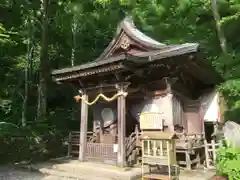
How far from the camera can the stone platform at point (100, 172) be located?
859cm

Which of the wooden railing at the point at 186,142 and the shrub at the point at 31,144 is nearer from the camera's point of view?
the wooden railing at the point at 186,142

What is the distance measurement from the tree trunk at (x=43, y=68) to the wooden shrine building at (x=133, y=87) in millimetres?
A: 5361

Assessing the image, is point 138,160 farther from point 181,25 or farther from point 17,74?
point 17,74

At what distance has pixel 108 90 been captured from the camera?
35.8 feet

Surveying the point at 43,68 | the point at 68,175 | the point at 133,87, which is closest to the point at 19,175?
the point at 68,175

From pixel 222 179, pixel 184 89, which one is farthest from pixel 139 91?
pixel 222 179

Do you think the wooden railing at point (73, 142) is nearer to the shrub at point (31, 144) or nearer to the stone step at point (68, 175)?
the shrub at point (31, 144)

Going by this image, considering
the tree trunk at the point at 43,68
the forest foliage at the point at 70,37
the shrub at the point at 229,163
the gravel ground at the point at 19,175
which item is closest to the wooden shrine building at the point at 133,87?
the gravel ground at the point at 19,175

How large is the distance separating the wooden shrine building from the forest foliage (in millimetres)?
2769

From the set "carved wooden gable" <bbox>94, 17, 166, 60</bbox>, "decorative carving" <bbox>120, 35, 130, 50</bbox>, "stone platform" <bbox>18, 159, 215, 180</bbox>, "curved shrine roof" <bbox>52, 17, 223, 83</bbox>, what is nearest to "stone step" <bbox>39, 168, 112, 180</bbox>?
"stone platform" <bbox>18, 159, 215, 180</bbox>

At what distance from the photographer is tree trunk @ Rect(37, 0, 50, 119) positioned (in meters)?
16.9

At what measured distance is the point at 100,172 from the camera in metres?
8.95

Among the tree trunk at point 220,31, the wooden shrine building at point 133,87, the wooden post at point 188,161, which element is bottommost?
the wooden post at point 188,161

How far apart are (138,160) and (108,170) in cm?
216
